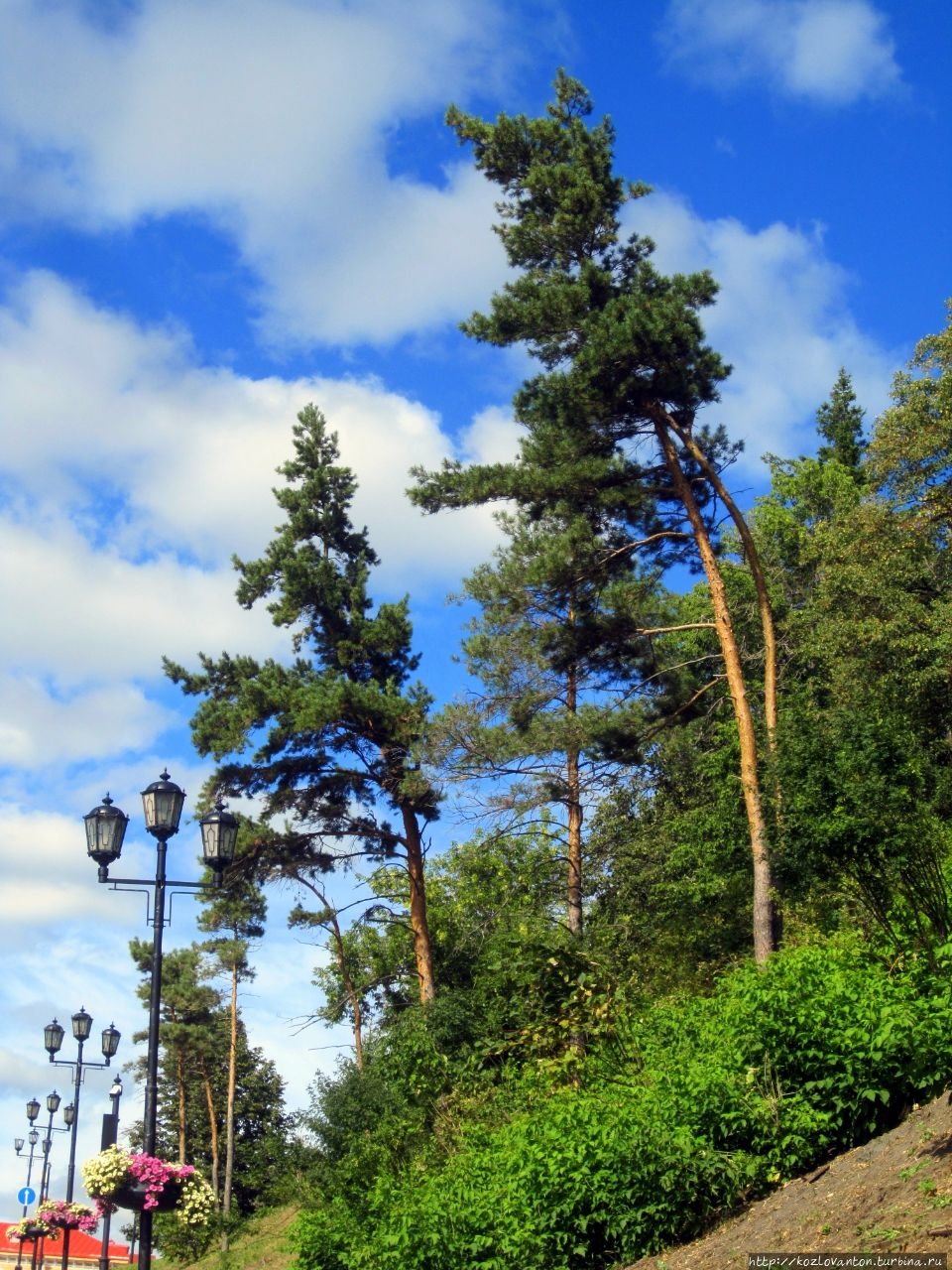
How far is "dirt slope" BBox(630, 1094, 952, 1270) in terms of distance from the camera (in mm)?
7402

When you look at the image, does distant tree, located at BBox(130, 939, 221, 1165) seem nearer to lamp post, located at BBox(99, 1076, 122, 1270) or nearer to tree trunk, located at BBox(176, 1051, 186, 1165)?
tree trunk, located at BBox(176, 1051, 186, 1165)

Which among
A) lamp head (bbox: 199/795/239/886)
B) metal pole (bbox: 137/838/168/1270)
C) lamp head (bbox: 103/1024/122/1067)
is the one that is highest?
lamp head (bbox: 103/1024/122/1067)

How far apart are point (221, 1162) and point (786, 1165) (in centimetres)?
5282

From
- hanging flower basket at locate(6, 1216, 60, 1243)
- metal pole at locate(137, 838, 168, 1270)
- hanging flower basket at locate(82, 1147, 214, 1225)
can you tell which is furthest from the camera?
hanging flower basket at locate(6, 1216, 60, 1243)

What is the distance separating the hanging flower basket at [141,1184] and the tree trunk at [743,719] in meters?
6.95

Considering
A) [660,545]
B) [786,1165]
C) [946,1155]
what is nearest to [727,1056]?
[786,1165]

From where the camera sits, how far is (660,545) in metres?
19.6

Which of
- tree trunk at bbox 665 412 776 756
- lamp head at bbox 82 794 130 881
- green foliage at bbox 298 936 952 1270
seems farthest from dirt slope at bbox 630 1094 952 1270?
tree trunk at bbox 665 412 776 756

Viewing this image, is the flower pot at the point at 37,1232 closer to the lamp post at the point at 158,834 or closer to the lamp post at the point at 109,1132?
the lamp post at the point at 109,1132

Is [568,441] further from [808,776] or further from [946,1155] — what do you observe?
[946,1155]

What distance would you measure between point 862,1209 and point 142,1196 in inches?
300

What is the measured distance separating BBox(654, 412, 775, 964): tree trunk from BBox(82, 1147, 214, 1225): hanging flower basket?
6.95 metres

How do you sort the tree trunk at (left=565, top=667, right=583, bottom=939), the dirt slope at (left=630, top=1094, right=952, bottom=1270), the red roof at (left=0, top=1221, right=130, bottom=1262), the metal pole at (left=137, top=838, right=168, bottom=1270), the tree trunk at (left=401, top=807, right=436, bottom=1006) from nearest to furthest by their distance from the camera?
the dirt slope at (left=630, top=1094, right=952, bottom=1270) → the metal pole at (left=137, top=838, right=168, bottom=1270) → the tree trunk at (left=565, top=667, right=583, bottom=939) → the tree trunk at (left=401, top=807, right=436, bottom=1006) → the red roof at (left=0, top=1221, right=130, bottom=1262)

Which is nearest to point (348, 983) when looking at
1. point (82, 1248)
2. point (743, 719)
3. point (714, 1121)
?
Result: point (743, 719)
